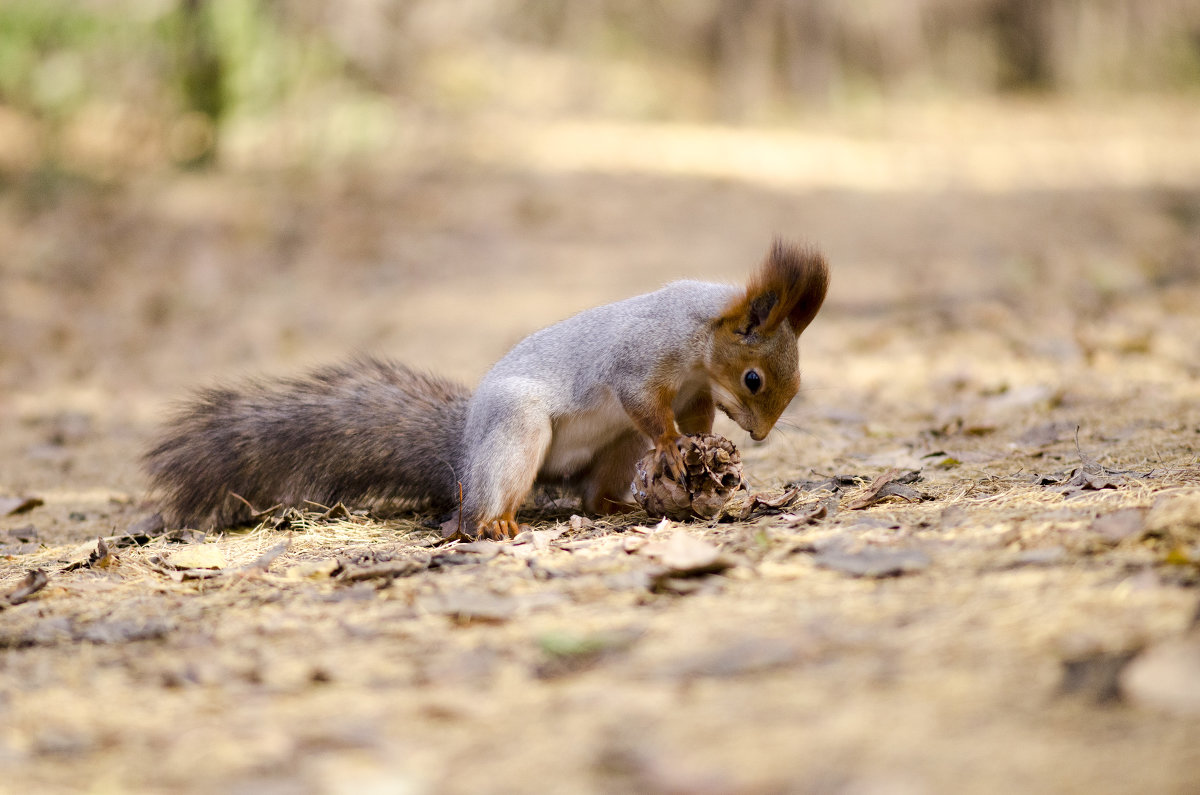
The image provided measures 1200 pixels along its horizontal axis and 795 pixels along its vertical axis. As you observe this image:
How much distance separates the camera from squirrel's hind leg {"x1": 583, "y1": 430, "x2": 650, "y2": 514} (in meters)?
3.12

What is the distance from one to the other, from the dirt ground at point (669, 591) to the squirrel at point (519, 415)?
0.50 feet

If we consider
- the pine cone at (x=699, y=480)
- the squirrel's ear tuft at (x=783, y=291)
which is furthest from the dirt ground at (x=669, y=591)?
the squirrel's ear tuft at (x=783, y=291)

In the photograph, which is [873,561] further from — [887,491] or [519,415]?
[519,415]

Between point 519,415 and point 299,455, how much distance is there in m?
0.70

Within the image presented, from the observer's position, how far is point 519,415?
2.82 meters

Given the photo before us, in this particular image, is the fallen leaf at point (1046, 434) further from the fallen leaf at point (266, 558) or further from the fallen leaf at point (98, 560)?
the fallen leaf at point (98, 560)

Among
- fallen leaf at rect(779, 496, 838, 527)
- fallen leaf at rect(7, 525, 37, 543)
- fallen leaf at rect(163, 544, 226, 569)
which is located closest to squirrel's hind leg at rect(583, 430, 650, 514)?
fallen leaf at rect(779, 496, 838, 527)

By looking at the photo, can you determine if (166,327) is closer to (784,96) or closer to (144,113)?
(144,113)

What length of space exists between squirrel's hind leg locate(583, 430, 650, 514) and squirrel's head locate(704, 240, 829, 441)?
366mm

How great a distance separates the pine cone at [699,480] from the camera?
268 centimetres

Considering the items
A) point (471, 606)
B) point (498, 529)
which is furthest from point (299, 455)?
point (471, 606)

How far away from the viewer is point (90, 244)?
741cm

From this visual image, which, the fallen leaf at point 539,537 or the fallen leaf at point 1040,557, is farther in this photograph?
the fallen leaf at point 539,537

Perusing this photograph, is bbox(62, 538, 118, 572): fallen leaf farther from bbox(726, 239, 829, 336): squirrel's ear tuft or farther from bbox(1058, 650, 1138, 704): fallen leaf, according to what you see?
bbox(1058, 650, 1138, 704): fallen leaf
